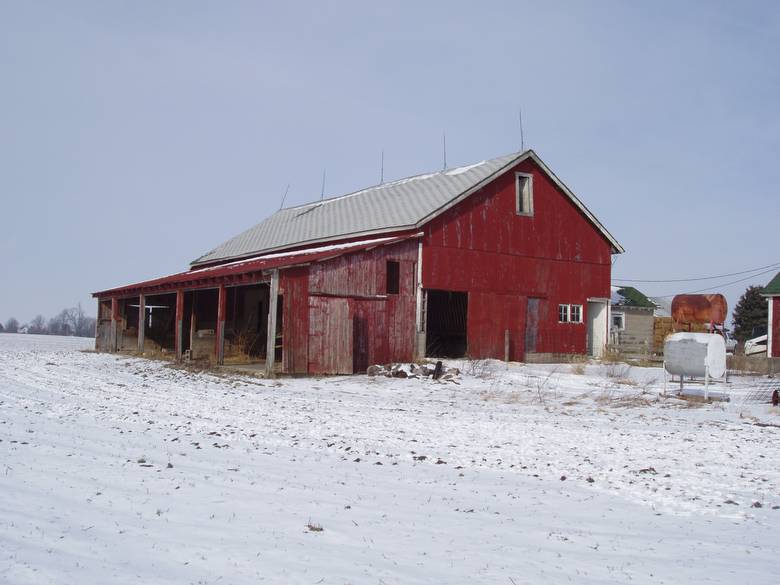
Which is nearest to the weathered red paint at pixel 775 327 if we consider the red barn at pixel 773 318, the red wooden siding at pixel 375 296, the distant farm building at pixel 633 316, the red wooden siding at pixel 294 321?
the red barn at pixel 773 318

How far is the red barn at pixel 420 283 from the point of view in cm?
2055

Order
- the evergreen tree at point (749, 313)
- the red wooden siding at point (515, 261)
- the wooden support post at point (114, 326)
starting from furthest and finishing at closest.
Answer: the evergreen tree at point (749, 313) → the wooden support post at point (114, 326) → the red wooden siding at point (515, 261)

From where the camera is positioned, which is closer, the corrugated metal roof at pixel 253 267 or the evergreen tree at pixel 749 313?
the corrugated metal roof at pixel 253 267

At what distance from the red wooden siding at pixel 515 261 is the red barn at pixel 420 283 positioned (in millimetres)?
44

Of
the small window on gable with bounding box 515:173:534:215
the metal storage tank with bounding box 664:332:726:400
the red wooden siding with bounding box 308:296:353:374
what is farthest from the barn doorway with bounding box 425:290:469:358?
the metal storage tank with bounding box 664:332:726:400

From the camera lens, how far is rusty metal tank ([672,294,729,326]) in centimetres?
2156

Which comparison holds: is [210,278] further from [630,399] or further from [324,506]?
[324,506]

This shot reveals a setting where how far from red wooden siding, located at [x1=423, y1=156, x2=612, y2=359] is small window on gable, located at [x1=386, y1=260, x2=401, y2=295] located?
1.04 m

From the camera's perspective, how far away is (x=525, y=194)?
26.6m

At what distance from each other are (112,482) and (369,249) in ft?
50.6

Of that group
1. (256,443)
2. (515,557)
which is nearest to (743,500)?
(515,557)

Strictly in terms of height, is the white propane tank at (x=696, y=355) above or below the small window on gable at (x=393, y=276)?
below

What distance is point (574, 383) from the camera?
19500mm

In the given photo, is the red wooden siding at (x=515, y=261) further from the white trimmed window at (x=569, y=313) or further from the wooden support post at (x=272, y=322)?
the wooden support post at (x=272, y=322)
